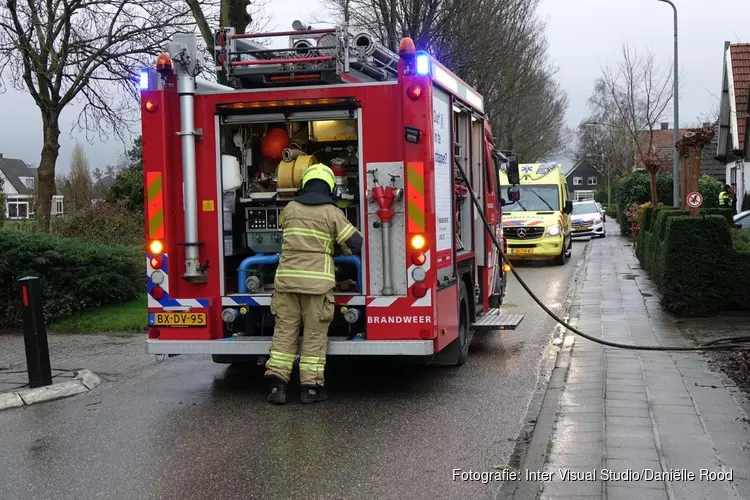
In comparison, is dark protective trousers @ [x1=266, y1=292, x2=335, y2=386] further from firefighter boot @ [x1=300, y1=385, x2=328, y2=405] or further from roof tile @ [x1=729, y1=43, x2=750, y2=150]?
roof tile @ [x1=729, y1=43, x2=750, y2=150]

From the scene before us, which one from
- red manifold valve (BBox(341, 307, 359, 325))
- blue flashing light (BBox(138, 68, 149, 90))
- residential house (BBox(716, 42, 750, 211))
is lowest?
red manifold valve (BBox(341, 307, 359, 325))

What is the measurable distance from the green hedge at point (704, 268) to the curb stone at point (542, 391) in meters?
1.42

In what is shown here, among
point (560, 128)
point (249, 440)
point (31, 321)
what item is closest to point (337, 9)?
point (31, 321)

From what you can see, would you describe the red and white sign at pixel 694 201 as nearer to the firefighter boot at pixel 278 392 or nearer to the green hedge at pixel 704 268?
the green hedge at pixel 704 268

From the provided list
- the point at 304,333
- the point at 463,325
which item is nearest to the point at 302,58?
the point at 304,333

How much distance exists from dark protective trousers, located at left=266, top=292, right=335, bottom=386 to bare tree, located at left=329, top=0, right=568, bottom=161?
12.2 meters

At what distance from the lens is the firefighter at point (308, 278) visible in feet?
21.0

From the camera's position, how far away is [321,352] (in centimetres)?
646

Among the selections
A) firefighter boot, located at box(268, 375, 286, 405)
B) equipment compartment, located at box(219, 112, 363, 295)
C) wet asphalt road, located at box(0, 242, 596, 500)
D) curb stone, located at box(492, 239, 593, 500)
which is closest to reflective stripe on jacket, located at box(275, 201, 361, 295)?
equipment compartment, located at box(219, 112, 363, 295)

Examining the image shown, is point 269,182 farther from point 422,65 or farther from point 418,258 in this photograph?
point 422,65

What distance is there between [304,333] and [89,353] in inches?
155

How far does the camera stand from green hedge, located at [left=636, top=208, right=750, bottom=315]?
1045cm

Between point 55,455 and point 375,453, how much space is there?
2.12 meters

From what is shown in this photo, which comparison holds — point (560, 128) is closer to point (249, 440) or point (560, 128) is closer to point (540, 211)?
point (540, 211)
